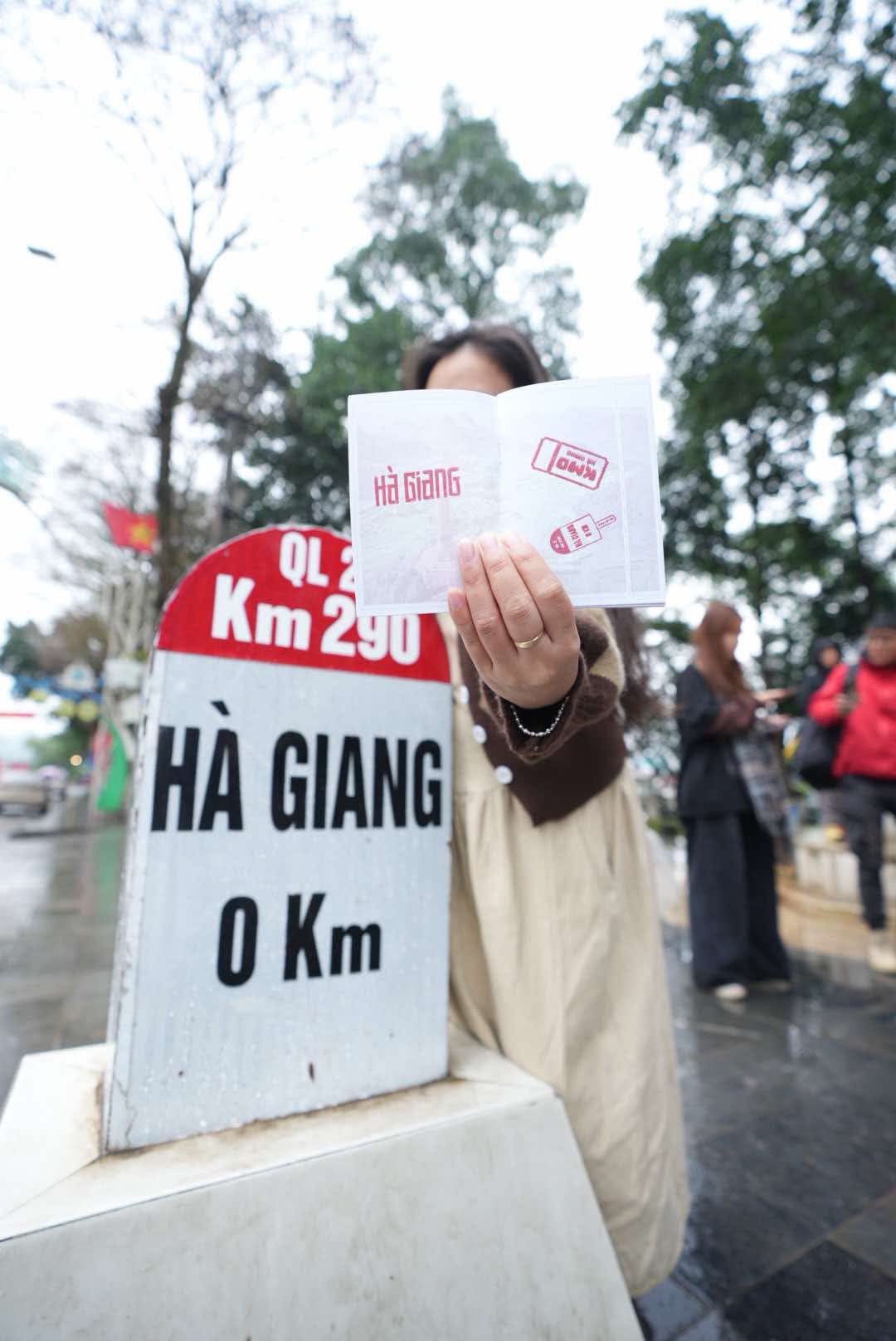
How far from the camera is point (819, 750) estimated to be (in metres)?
3.68

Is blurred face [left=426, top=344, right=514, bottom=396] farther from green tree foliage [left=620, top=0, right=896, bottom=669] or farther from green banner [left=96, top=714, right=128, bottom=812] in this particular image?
green banner [left=96, top=714, right=128, bottom=812]

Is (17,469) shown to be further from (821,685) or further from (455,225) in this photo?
(455,225)

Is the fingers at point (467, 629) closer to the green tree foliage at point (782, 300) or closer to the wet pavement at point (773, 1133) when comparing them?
the wet pavement at point (773, 1133)

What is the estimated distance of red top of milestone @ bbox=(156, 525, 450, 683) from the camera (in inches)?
37.5

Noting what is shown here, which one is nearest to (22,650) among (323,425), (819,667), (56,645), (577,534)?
(56,645)

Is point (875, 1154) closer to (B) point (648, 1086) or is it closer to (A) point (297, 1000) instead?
(B) point (648, 1086)

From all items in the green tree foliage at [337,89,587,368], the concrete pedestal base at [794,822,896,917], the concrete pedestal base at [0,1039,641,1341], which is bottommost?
the concrete pedestal base at [794,822,896,917]

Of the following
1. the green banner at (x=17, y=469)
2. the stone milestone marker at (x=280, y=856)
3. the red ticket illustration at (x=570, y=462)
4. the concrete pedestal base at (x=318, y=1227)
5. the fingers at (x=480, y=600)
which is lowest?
the concrete pedestal base at (x=318, y=1227)

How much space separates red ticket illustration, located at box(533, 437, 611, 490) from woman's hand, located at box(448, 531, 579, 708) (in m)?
0.09

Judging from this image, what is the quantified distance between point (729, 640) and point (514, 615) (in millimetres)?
2696

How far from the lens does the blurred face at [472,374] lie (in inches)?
51.3

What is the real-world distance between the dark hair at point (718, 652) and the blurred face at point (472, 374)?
2143 mm

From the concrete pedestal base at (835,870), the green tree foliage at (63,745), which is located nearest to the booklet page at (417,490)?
the concrete pedestal base at (835,870)

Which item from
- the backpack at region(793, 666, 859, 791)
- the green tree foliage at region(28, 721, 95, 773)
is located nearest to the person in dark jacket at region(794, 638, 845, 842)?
the backpack at region(793, 666, 859, 791)
